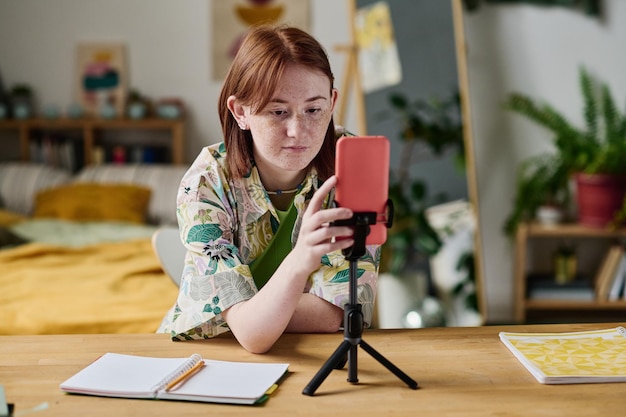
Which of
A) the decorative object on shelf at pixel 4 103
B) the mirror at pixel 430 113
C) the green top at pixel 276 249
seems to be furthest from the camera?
the decorative object on shelf at pixel 4 103

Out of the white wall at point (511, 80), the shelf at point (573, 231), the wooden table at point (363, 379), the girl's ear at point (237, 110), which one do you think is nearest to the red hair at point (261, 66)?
the girl's ear at point (237, 110)

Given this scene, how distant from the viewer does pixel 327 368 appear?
1.21 m

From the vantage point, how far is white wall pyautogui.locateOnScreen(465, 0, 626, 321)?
4457mm

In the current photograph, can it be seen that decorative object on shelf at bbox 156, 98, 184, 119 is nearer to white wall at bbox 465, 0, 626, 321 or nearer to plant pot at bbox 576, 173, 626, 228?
white wall at bbox 465, 0, 626, 321

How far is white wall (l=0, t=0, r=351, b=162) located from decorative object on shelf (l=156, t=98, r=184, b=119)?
3.3 inches

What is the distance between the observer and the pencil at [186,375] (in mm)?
1168

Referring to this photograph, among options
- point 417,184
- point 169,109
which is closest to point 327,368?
point 417,184

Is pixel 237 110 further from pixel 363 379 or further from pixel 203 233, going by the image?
pixel 363 379

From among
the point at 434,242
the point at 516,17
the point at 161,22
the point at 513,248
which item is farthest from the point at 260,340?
the point at 161,22

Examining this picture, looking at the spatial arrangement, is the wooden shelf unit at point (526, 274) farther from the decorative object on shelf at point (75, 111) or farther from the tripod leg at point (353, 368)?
the tripod leg at point (353, 368)

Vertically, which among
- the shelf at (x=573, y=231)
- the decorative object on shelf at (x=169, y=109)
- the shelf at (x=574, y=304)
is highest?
the decorative object on shelf at (x=169, y=109)

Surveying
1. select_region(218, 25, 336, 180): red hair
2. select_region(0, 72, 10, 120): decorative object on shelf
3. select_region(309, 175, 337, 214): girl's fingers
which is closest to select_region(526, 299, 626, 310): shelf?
select_region(218, 25, 336, 180): red hair

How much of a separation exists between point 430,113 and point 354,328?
304cm

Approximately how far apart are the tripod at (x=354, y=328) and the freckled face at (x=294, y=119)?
0.78ft
